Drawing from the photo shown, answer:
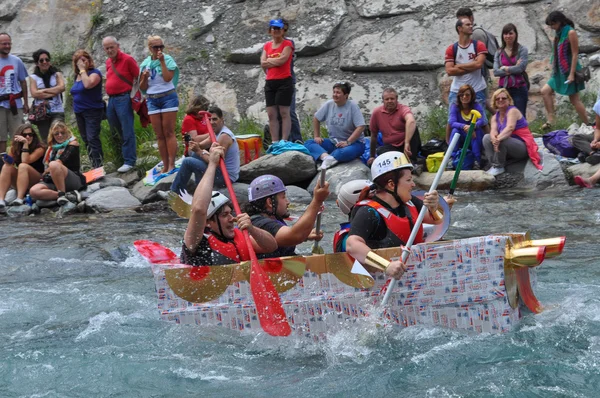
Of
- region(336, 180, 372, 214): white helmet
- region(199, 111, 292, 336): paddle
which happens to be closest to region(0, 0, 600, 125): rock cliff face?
region(336, 180, 372, 214): white helmet

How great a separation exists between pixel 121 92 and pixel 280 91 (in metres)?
2.17

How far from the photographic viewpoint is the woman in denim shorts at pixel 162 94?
11.7 meters

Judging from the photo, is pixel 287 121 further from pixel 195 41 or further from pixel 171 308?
pixel 171 308

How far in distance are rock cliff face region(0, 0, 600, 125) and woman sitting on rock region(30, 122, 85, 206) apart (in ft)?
10.2

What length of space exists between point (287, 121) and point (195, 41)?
3596 millimetres

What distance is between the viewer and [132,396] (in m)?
5.55

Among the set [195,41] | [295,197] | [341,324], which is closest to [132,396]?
[341,324]

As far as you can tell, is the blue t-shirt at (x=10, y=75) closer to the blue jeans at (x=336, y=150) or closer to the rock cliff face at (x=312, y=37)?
the rock cliff face at (x=312, y=37)

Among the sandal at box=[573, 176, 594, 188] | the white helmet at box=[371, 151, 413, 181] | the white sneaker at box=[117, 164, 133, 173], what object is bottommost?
the sandal at box=[573, 176, 594, 188]

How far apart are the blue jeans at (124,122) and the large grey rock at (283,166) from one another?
173 centimetres

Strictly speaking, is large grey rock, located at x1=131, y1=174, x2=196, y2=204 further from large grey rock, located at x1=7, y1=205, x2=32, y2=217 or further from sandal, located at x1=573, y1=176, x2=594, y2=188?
sandal, located at x1=573, y1=176, x2=594, y2=188

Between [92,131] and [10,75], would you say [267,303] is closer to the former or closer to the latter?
[92,131]

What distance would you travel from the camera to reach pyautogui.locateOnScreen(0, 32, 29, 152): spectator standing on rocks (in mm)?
12875

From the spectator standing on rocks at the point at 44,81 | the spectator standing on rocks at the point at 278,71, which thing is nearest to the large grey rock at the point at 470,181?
the spectator standing on rocks at the point at 278,71
